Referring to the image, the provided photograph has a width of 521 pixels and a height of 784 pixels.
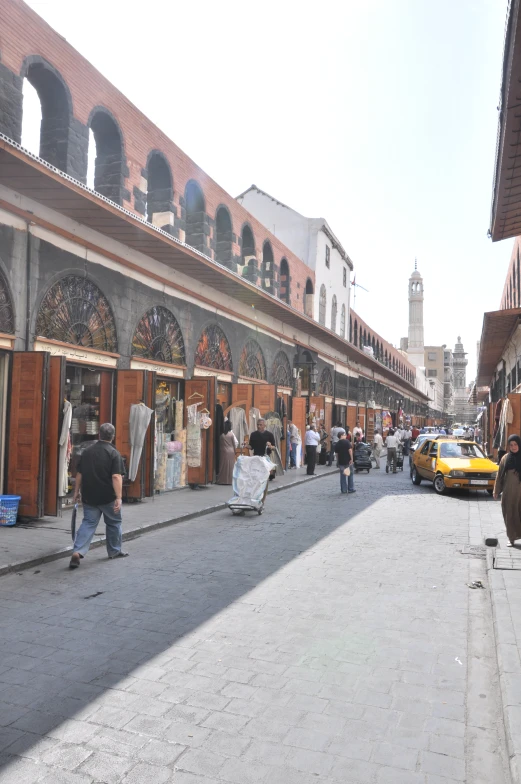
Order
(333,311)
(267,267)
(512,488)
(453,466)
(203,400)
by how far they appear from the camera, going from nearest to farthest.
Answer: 1. (512,488)
2. (203,400)
3. (453,466)
4. (267,267)
5. (333,311)

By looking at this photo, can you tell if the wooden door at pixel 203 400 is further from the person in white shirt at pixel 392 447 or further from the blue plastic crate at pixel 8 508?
the person in white shirt at pixel 392 447

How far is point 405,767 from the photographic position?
315 cm

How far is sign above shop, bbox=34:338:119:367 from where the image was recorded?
9.98 metres

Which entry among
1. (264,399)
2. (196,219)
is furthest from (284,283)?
(264,399)

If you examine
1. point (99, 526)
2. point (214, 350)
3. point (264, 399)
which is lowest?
point (99, 526)

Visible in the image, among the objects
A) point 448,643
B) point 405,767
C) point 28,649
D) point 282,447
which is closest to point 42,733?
point 28,649

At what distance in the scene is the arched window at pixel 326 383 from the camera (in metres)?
29.5

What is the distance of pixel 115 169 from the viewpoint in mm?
12969

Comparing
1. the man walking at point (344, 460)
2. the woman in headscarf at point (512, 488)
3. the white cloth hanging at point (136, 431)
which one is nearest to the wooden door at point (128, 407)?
the white cloth hanging at point (136, 431)

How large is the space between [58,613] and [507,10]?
640 centimetres


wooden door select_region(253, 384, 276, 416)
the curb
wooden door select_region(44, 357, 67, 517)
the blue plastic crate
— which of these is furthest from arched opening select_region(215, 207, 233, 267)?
the curb

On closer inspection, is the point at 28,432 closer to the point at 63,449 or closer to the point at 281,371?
the point at 63,449

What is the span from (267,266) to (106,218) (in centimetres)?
1230

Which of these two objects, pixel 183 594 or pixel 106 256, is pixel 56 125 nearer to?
pixel 106 256
